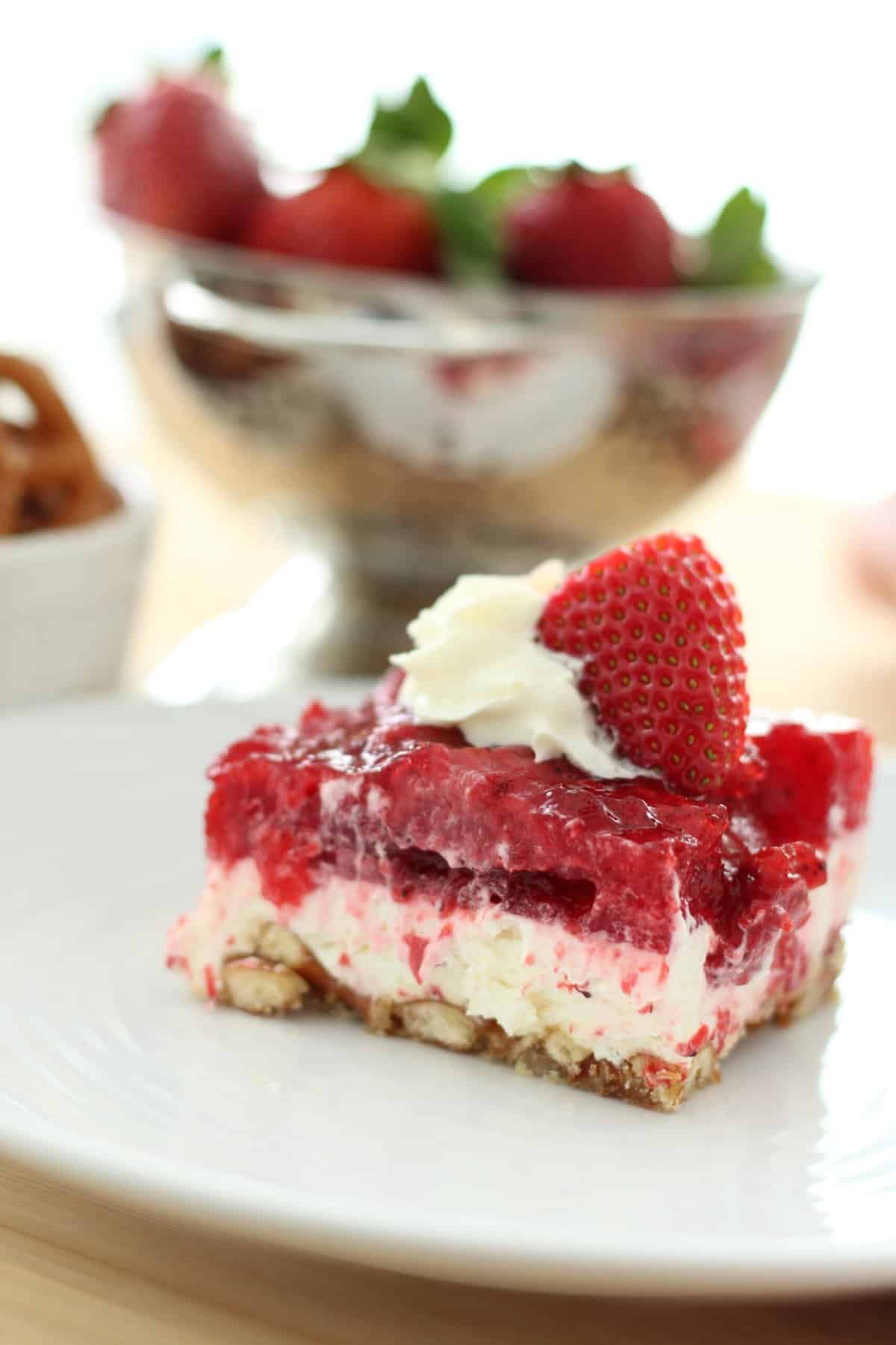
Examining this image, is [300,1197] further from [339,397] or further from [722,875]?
[339,397]

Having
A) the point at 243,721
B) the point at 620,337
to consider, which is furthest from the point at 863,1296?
the point at 620,337

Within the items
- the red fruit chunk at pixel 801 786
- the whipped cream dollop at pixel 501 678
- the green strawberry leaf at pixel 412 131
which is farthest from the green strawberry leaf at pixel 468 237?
the red fruit chunk at pixel 801 786

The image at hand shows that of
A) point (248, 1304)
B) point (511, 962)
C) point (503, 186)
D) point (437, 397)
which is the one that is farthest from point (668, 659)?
point (503, 186)

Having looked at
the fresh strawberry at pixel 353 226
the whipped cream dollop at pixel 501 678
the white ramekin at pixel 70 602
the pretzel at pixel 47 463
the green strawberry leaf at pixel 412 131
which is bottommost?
the white ramekin at pixel 70 602

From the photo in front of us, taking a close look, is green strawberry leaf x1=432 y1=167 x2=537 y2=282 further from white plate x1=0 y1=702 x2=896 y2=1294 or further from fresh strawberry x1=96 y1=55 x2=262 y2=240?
white plate x1=0 y1=702 x2=896 y2=1294

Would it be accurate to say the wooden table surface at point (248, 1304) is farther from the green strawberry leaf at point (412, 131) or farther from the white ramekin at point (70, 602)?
the green strawberry leaf at point (412, 131)

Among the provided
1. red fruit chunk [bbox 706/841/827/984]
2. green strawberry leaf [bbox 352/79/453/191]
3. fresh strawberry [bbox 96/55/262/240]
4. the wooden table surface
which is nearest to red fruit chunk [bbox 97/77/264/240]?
fresh strawberry [bbox 96/55/262/240]

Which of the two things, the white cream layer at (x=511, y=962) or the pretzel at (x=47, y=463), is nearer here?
the white cream layer at (x=511, y=962)
